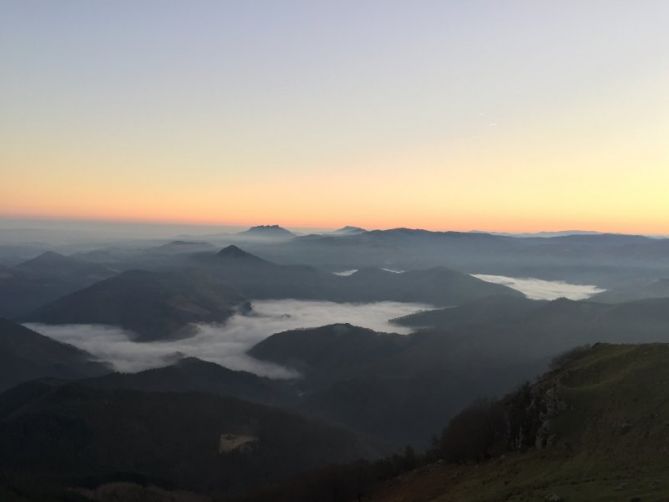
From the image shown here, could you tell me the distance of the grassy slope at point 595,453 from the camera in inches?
1631

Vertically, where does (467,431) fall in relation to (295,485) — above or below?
above

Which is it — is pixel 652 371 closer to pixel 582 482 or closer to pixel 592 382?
pixel 592 382

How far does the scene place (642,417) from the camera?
174 ft

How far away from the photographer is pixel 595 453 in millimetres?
50250

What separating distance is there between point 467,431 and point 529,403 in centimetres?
1182

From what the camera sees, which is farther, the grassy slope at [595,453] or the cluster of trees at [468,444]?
the cluster of trees at [468,444]

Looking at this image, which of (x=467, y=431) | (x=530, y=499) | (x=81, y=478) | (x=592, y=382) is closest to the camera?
(x=530, y=499)

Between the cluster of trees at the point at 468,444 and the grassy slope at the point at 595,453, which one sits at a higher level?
the grassy slope at the point at 595,453

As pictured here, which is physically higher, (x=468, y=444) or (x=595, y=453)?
(x=595, y=453)

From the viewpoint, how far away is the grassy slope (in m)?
41.4

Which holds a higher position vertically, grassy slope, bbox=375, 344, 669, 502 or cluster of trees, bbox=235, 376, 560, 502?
grassy slope, bbox=375, 344, 669, 502

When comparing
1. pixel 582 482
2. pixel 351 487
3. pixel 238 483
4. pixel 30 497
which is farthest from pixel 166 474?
pixel 582 482

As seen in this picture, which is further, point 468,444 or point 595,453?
point 468,444

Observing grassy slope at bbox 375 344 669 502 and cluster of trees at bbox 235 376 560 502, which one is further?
cluster of trees at bbox 235 376 560 502
